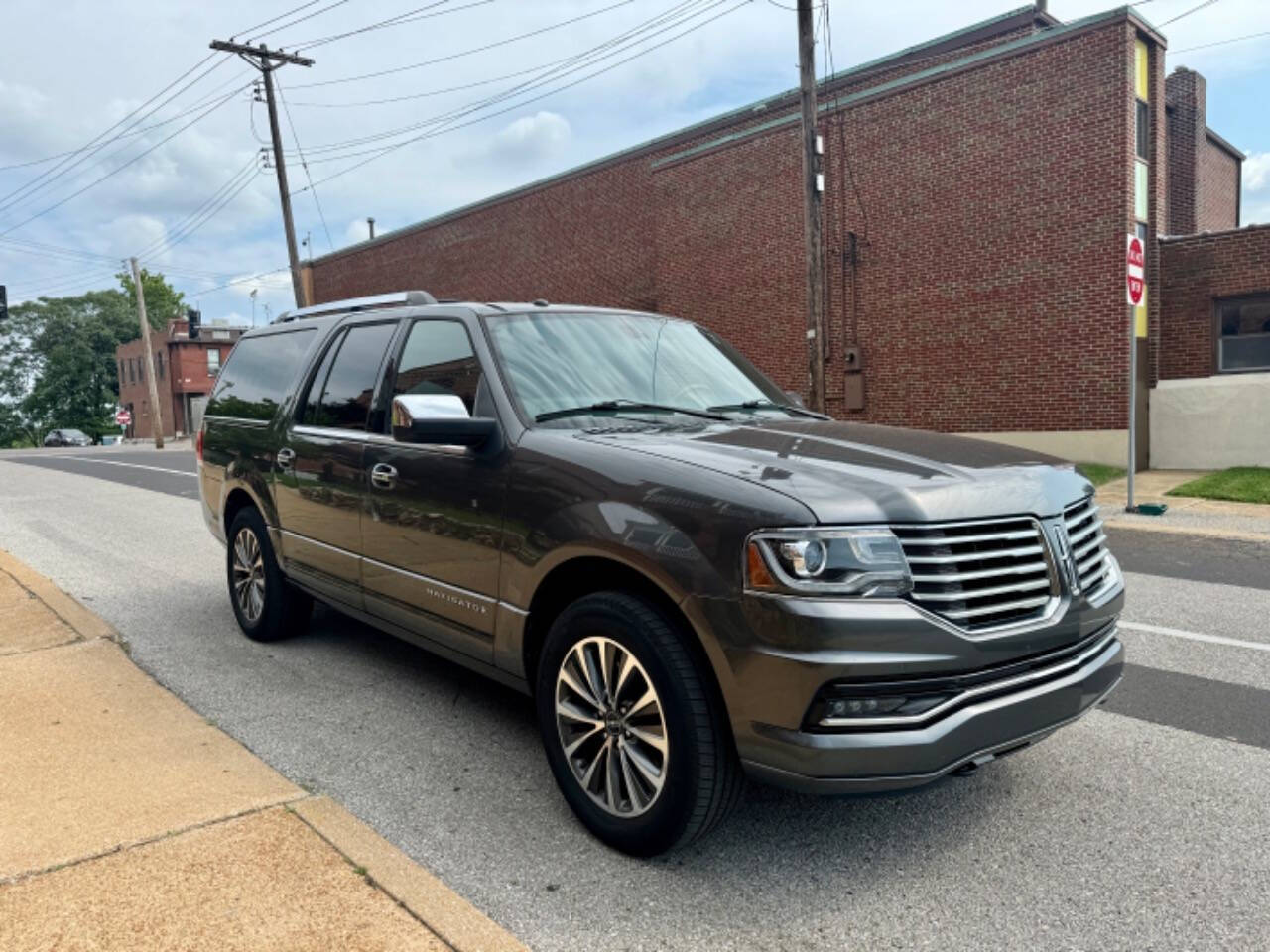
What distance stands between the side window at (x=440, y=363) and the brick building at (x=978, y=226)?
13.8 metres

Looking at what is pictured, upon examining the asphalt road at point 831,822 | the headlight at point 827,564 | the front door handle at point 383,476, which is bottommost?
the asphalt road at point 831,822

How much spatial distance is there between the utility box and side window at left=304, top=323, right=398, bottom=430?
1481 centimetres

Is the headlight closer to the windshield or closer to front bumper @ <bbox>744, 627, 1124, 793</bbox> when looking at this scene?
front bumper @ <bbox>744, 627, 1124, 793</bbox>

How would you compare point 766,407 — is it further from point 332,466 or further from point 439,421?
point 332,466

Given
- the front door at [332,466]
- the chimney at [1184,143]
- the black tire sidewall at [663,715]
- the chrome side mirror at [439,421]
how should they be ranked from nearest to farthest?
the black tire sidewall at [663,715]
the chrome side mirror at [439,421]
the front door at [332,466]
the chimney at [1184,143]

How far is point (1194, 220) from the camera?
67.1ft

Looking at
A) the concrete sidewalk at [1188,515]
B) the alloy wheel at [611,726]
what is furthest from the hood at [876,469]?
the concrete sidewalk at [1188,515]

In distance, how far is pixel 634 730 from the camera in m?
3.01

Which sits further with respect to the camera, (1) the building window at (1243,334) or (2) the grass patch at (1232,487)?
(1) the building window at (1243,334)

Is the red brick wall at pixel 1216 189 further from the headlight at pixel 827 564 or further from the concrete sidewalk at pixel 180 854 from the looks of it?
the concrete sidewalk at pixel 180 854

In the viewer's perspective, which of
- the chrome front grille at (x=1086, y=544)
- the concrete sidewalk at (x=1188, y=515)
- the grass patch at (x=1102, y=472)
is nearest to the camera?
the chrome front grille at (x=1086, y=544)

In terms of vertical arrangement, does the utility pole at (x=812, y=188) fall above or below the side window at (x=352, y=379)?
above

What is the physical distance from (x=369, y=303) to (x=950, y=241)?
14237 millimetres

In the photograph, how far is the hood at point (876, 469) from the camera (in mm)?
2750
